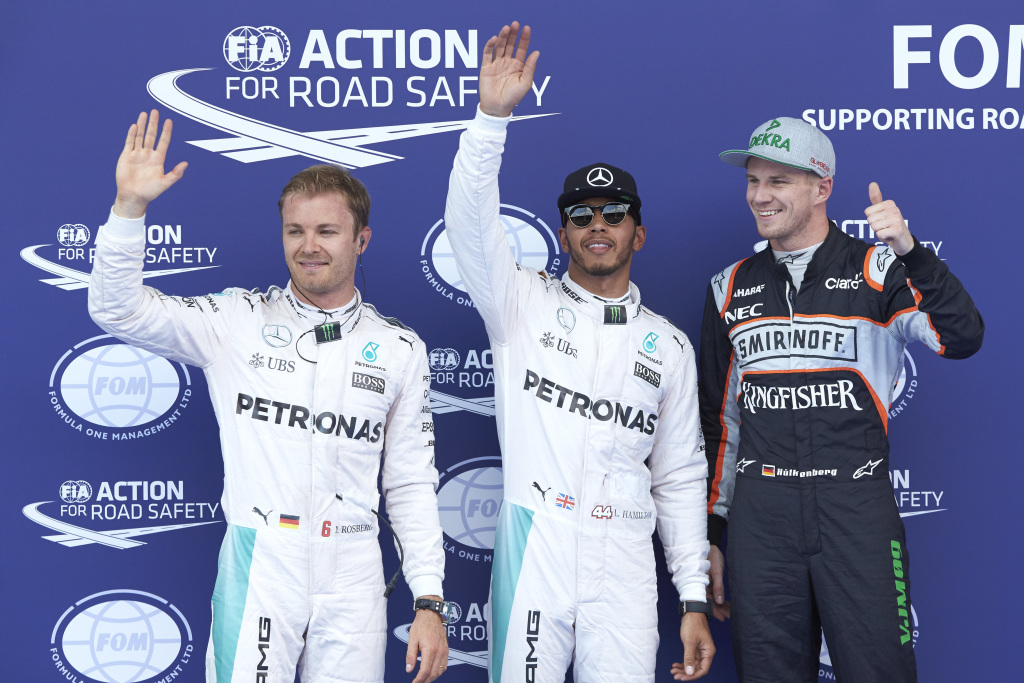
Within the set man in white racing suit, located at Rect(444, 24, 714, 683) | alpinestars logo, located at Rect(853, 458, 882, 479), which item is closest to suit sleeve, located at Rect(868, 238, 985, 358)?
alpinestars logo, located at Rect(853, 458, 882, 479)

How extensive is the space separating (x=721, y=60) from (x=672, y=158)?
0.37 metres

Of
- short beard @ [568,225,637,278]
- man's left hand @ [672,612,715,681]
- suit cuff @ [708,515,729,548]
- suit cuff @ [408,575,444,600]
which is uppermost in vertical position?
short beard @ [568,225,637,278]

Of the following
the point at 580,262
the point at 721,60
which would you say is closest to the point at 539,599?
the point at 580,262

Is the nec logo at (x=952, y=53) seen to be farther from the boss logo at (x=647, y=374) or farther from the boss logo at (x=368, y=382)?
the boss logo at (x=368, y=382)

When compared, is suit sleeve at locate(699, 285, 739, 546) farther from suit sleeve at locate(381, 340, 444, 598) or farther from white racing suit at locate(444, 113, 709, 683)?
suit sleeve at locate(381, 340, 444, 598)

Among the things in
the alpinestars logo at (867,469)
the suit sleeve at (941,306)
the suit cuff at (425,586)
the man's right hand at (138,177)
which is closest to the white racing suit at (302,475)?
the suit cuff at (425,586)

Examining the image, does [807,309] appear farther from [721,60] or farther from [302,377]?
[302,377]

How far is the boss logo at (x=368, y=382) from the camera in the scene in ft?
7.41

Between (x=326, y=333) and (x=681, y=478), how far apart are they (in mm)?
1065

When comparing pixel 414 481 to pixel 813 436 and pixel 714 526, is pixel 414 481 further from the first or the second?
pixel 813 436

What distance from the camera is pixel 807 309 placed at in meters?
2.46

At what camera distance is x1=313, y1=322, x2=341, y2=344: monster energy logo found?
2256 millimetres

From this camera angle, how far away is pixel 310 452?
7.19 feet

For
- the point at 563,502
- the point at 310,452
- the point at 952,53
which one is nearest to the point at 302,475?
the point at 310,452
